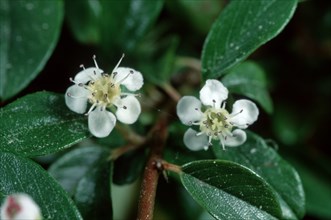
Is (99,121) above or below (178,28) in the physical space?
above

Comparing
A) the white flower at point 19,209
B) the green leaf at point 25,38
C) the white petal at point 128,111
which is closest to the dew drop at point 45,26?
the green leaf at point 25,38

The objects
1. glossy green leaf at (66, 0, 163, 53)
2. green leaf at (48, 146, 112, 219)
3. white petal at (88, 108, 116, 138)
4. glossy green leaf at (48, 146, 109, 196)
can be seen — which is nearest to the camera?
white petal at (88, 108, 116, 138)

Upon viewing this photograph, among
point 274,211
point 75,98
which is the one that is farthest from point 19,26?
point 274,211

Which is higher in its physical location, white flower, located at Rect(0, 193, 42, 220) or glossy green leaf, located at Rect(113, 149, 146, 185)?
white flower, located at Rect(0, 193, 42, 220)

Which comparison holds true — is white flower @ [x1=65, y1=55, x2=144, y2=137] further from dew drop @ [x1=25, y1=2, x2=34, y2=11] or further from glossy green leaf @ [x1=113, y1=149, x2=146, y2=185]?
dew drop @ [x1=25, y1=2, x2=34, y2=11]

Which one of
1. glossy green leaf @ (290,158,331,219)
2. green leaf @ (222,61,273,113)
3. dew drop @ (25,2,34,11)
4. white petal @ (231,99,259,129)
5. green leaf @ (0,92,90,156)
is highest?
dew drop @ (25,2,34,11)

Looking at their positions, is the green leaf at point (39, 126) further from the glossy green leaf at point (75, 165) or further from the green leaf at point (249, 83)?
the green leaf at point (249, 83)

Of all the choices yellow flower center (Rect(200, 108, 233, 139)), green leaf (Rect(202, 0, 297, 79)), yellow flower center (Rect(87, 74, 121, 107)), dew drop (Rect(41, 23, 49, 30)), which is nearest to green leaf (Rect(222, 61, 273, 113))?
green leaf (Rect(202, 0, 297, 79))

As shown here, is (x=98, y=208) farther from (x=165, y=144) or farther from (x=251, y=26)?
(x=251, y=26)

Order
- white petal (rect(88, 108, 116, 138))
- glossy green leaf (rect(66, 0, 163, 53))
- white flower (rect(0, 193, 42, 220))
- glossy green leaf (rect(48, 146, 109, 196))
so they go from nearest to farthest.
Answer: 1. white flower (rect(0, 193, 42, 220))
2. white petal (rect(88, 108, 116, 138))
3. glossy green leaf (rect(48, 146, 109, 196))
4. glossy green leaf (rect(66, 0, 163, 53))
